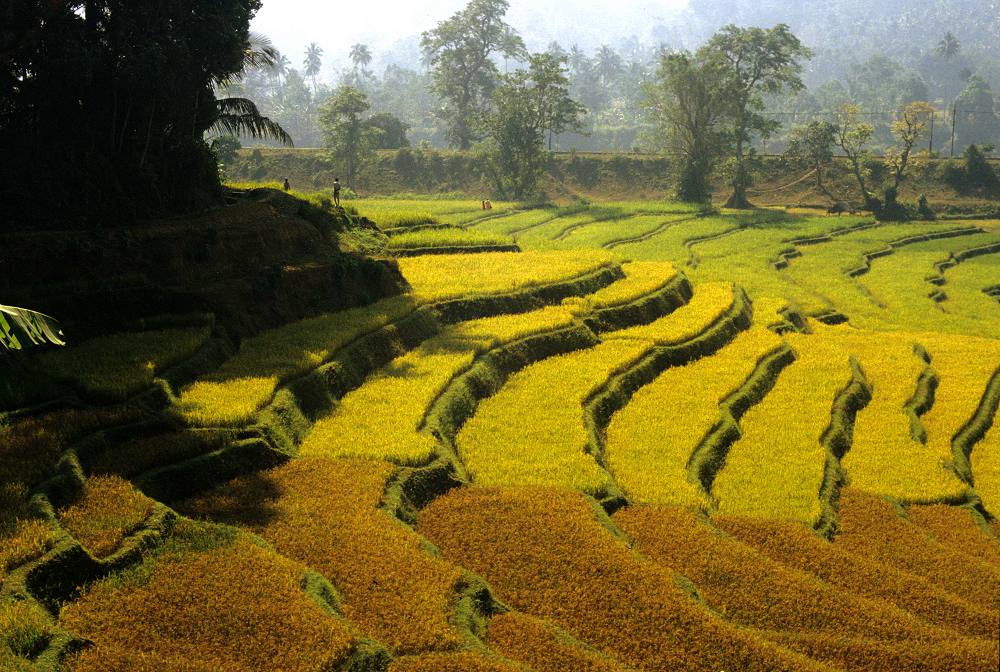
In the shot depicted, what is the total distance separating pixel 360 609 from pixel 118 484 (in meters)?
2.79

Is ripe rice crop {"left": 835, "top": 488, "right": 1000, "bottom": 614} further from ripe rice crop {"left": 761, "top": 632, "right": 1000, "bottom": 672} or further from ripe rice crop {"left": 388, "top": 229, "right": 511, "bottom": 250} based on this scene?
ripe rice crop {"left": 388, "top": 229, "right": 511, "bottom": 250}

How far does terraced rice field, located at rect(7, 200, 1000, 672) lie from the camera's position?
22.1ft

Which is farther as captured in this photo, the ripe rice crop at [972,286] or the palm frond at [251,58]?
the ripe rice crop at [972,286]

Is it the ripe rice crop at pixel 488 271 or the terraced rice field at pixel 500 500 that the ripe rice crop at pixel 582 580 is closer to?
the terraced rice field at pixel 500 500

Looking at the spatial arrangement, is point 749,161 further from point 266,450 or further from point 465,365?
point 266,450

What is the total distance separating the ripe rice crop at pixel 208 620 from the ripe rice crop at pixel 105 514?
0.41m

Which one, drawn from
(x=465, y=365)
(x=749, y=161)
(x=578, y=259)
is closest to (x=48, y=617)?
(x=465, y=365)

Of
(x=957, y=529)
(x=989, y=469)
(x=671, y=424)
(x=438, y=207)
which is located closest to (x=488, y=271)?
(x=671, y=424)

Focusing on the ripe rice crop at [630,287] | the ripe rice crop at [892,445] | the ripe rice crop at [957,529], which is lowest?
the ripe rice crop at [957,529]

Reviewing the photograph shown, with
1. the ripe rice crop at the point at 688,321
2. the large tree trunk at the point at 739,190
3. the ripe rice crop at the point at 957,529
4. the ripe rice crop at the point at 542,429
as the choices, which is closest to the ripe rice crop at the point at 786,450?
the ripe rice crop at the point at 957,529

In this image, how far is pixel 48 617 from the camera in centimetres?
635

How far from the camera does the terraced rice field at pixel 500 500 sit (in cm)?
675

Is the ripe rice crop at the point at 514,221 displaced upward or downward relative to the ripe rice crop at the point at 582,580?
upward

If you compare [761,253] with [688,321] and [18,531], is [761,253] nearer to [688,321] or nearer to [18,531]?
[688,321]
